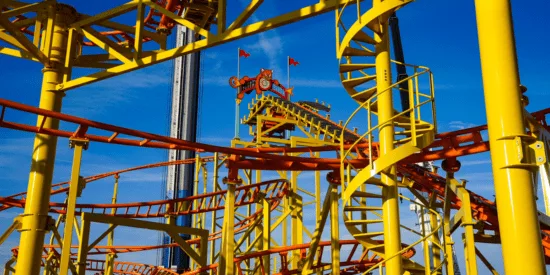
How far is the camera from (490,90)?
4.85 meters

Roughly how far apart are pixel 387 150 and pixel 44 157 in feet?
18.8

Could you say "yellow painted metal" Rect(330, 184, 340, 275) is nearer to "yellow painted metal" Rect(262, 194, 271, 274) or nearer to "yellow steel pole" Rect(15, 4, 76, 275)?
"yellow painted metal" Rect(262, 194, 271, 274)

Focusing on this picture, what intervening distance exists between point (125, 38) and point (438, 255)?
847 cm

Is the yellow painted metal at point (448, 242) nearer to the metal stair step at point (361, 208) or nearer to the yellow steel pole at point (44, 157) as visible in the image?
the metal stair step at point (361, 208)

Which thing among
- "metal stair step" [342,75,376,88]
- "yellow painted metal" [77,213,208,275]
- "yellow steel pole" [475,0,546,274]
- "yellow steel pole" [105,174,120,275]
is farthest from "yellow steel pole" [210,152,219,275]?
"yellow steel pole" [475,0,546,274]

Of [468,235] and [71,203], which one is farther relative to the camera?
[71,203]

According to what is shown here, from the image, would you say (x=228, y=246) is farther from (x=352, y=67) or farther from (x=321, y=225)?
(x=352, y=67)

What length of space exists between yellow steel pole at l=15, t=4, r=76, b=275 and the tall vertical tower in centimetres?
2410

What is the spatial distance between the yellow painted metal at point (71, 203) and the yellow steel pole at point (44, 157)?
76cm

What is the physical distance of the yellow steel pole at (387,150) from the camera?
8.59 meters

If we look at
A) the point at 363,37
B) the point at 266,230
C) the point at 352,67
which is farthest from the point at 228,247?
the point at 363,37

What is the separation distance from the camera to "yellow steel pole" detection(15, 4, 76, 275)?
888cm

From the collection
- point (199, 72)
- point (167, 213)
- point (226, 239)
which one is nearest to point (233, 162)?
point (226, 239)

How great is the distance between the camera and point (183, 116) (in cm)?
3588
